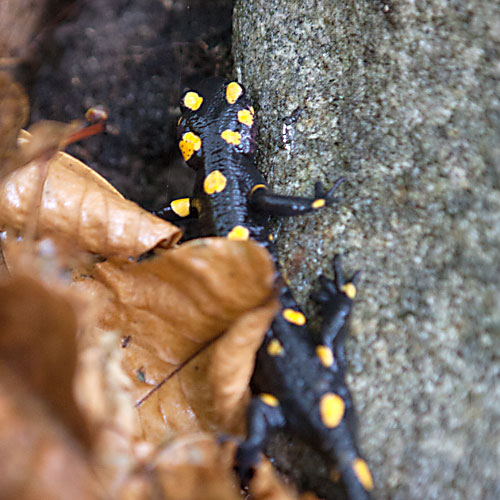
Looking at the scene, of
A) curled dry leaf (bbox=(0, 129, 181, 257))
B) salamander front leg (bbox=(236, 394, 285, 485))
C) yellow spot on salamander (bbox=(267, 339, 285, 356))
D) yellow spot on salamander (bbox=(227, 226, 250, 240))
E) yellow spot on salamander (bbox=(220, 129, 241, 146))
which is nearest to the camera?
salamander front leg (bbox=(236, 394, 285, 485))

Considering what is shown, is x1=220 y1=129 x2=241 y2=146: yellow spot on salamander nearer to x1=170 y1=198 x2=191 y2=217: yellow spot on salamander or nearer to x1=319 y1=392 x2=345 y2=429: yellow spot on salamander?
x1=170 y1=198 x2=191 y2=217: yellow spot on salamander

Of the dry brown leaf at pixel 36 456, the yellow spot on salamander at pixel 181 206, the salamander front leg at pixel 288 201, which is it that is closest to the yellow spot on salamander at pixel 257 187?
the salamander front leg at pixel 288 201

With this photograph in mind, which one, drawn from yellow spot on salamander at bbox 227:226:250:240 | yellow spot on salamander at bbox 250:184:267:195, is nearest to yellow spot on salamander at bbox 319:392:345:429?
yellow spot on salamander at bbox 227:226:250:240

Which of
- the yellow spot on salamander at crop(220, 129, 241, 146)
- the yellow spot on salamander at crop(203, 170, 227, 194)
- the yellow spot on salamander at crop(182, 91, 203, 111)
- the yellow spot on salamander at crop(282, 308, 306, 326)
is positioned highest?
the yellow spot on salamander at crop(182, 91, 203, 111)

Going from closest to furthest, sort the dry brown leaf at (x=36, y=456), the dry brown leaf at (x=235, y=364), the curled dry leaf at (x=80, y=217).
A: the dry brown leaf at (x=36, y=456), the dry brown leaf at (x=235, y=364), the curled dry leaf at (x=80, y=217)

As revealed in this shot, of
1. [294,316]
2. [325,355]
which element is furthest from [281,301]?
[325,355]

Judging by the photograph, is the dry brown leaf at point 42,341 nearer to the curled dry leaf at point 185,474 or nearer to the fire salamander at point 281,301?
the curled dry leaf at point 185,474
